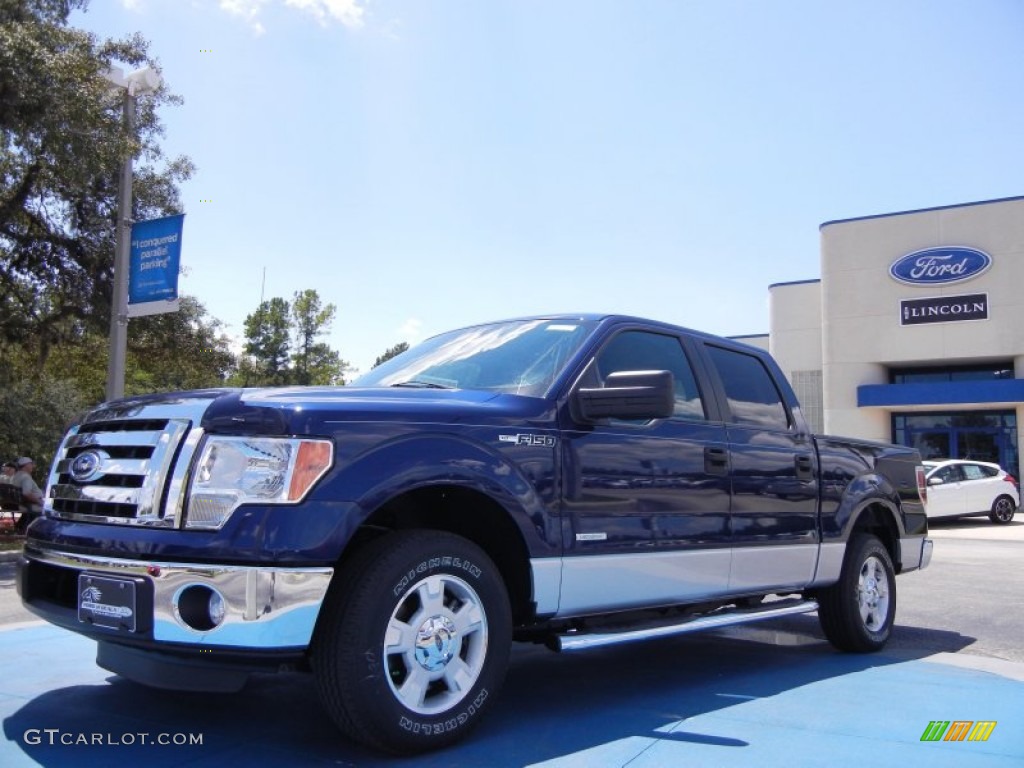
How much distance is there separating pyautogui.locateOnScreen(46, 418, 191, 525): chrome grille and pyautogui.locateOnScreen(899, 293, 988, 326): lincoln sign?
93.8 ft

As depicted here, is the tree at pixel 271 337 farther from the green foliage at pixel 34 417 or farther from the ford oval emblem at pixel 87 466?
the ford oval emblem at pixel 87 466

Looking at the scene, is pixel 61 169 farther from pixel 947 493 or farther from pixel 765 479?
pixel 947 493

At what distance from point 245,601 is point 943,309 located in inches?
1137

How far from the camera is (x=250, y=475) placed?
3.23 meters

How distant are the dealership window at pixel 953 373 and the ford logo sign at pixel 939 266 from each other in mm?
3132

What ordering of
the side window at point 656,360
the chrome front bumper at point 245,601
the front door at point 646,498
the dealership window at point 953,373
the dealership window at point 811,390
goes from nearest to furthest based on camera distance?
the chrome front bumper at point 245,601
the front door at point 646,498
the side window at point 656,360
the dealership window at point 953,373
the dealership window at point 811,390

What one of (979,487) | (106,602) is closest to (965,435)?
(979,487)

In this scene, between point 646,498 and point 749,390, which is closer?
point 646,498

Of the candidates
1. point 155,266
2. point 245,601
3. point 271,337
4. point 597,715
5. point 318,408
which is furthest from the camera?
point 271,337

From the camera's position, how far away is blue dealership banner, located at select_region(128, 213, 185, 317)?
42.4ft

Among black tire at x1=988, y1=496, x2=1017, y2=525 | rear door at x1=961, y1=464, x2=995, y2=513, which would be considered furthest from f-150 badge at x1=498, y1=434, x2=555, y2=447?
black tire at x1=988, y1=496, x2=1017, y2=525

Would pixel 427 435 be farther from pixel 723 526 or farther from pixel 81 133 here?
pixel 81 133

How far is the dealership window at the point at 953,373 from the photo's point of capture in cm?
2853

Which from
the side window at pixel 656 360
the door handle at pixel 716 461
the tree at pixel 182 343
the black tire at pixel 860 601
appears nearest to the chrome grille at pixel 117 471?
Result: the side window at pixel 656 360
